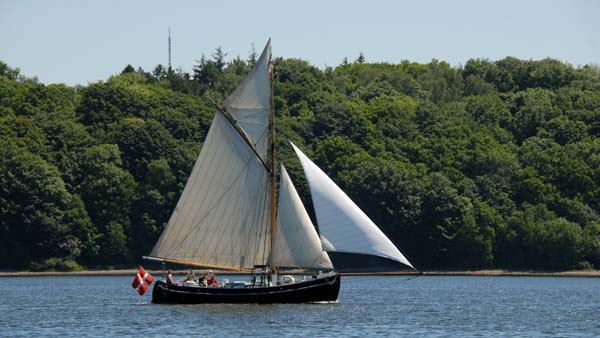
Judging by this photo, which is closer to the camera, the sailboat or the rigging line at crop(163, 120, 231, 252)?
the sailboat

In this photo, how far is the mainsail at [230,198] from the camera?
88.1 meters

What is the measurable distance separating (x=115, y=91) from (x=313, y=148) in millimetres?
28383

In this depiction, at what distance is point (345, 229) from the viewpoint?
83688 mm

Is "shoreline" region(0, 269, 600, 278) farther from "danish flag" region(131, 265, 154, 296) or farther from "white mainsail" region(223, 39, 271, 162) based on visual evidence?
"white mainsail" region(223, 39, 271, 162)

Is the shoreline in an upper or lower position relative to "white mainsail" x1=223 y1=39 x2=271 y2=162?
lower

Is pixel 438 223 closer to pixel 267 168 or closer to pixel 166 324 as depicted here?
pixel 267 168

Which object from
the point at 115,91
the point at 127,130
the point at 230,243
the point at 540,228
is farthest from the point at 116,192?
the point at 230,243

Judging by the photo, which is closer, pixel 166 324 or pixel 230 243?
pixel 166 324

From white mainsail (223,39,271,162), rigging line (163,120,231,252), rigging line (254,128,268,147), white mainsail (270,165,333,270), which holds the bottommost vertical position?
white mainsail (270,165,333,270)

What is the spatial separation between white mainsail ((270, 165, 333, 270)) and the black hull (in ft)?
5.56

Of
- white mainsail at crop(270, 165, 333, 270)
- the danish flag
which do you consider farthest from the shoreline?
white mainsail at crop(270, 165, 333, 270)

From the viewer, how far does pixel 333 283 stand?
8862 cm

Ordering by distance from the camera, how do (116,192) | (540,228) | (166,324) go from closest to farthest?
(166,324) → (540,228) → (116,192)

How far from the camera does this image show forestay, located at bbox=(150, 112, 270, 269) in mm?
88062
